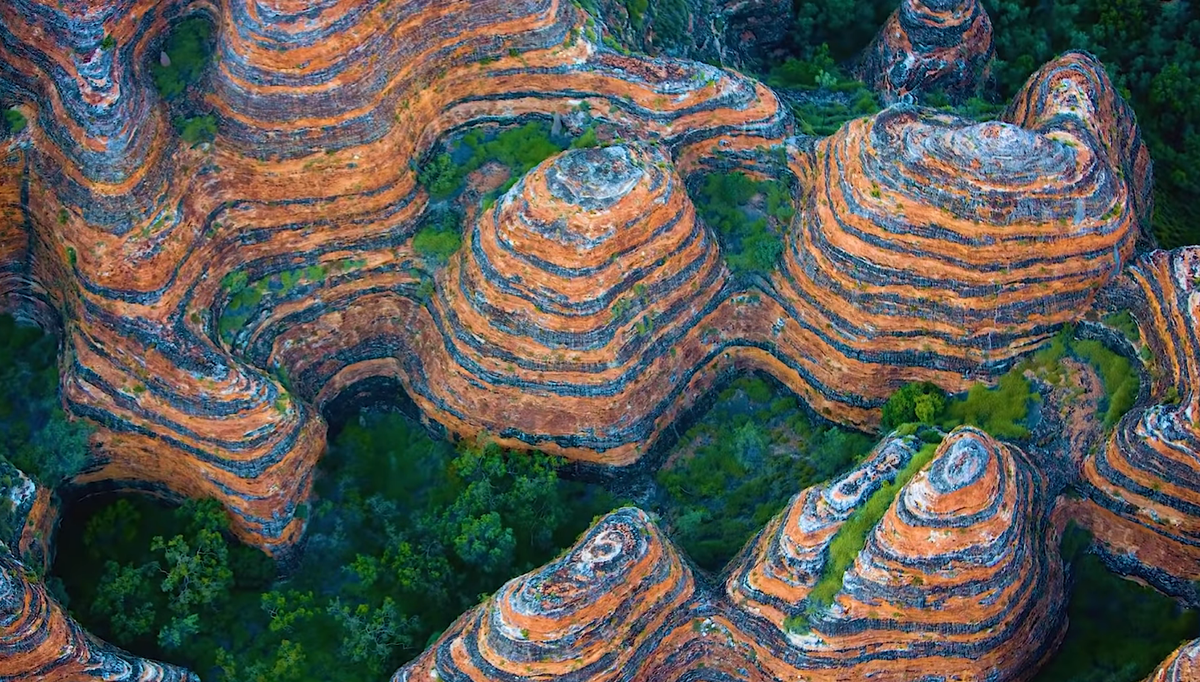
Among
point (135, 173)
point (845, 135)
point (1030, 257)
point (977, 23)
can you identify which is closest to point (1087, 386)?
point (1030, 257)

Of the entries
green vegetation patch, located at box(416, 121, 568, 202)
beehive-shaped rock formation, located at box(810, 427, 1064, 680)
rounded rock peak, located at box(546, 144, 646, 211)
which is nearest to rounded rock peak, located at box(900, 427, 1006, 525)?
beehive-shaped rock formation, located at box(810, 427, 1064, 680)

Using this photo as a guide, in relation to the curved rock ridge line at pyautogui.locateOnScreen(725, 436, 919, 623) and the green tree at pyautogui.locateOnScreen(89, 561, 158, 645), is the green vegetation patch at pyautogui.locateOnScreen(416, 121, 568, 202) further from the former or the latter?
the green tree at pyautogui.locateOnScreen(89, 561, 158, 645)

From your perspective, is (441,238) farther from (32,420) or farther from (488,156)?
(32,420)

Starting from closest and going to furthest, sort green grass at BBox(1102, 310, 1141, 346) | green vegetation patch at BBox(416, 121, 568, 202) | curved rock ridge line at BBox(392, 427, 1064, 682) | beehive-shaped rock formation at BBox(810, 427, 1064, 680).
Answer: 1. beehive-shaped rock formation at BBox(810, 427, 1064, 680)
2. curved rock ridge line at BBox(392, 427, 1064, 682)
3. green grass at BBox(1102, 310, 1141, 346)
4. green vegetation patch at BBox(416, 121, 568, 202)

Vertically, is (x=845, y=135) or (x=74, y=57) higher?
(x=74, y=57)

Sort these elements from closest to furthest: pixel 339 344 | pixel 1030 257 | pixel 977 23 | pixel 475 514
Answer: pixel 1030 257
pixel 475 514
pixel 339 344
pixel 977 23

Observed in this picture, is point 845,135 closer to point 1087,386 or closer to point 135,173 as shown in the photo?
point 1087,386
